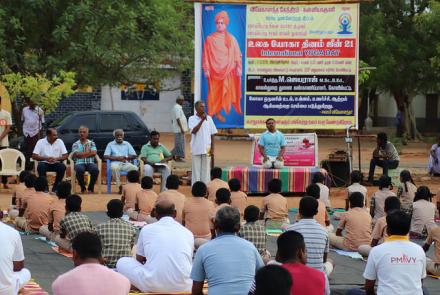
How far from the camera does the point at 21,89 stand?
22062mm

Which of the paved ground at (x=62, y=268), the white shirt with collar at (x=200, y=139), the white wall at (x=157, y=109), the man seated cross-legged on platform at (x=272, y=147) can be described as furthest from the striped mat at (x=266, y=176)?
the white wall at (x=157, y=109)

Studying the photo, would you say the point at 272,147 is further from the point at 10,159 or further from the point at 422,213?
the point at 422,213

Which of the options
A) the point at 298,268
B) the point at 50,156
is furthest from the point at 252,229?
the point at 50,156

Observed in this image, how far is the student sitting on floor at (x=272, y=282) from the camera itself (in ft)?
17.7

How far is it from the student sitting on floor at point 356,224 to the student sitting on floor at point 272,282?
754 cm

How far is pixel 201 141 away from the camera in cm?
2042

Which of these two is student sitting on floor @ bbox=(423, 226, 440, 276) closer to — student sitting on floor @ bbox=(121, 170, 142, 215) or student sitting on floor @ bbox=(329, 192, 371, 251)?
student sitting on floor @ bbox=(329, 192, 371, 251)

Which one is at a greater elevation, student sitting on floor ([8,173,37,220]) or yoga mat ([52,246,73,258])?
student sitting on floor ([8,173,37,220])

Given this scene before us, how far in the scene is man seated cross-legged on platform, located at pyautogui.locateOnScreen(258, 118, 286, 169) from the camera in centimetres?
2070

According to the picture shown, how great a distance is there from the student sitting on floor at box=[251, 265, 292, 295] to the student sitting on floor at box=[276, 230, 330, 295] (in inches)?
64.4

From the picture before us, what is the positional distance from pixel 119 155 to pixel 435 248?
395 inches

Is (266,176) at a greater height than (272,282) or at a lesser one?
lesser

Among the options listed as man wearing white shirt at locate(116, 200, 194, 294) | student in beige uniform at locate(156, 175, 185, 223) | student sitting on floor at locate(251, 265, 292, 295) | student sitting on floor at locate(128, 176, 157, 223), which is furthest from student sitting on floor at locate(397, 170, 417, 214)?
student sitting on floor at locate(251, 265, 292, 295)

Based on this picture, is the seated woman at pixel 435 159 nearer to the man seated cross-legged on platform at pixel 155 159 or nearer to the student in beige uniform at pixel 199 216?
the man seated cross-legged on platform at pixel 155 159
